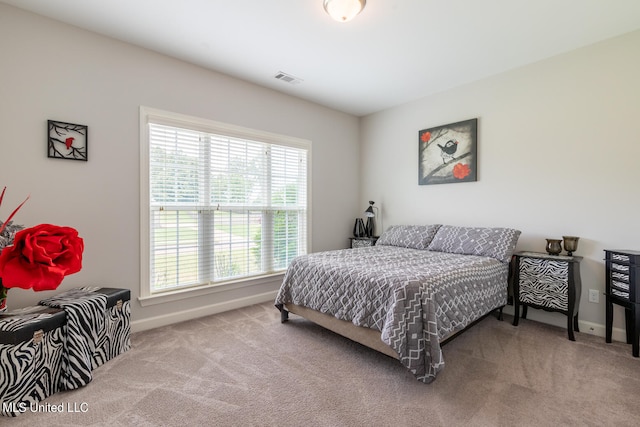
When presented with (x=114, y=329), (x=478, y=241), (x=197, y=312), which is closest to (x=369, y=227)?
(x=478, y=241)

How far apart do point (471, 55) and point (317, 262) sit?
2512 mm

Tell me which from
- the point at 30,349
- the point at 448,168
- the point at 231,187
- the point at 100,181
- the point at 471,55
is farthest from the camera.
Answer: the point at 448,168

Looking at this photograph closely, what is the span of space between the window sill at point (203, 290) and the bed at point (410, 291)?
0.74 meters

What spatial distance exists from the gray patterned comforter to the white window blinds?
0.90 m

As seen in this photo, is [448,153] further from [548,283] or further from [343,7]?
[343,7]

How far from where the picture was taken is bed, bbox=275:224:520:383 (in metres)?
1.81

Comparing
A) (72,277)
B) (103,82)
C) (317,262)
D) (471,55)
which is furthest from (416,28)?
(72,277)

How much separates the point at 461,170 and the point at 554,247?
1270mm

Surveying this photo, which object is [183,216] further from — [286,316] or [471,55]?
[471,55]

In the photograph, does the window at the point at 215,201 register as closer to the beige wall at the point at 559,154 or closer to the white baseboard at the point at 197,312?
the white baseboard at the point at 197,312

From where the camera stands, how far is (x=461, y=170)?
11.5 ft

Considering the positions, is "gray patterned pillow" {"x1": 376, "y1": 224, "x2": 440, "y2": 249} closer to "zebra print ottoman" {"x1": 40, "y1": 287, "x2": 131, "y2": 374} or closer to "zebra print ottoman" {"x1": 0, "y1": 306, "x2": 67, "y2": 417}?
"zebra print ottoman" {"x1": 40, "y1": 287, "x2": 131, "y2": 374}

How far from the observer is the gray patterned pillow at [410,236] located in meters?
3.46

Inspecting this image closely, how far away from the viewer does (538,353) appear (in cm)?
226
